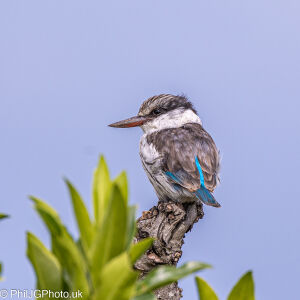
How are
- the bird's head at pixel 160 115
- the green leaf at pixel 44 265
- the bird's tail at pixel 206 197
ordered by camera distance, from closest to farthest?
the green leaf at pixel 44 265
the bird's tail at pixel 206 197
the bird's head at pixel 160 115

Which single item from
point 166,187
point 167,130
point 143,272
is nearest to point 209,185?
point 166,187

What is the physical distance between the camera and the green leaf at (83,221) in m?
1.12

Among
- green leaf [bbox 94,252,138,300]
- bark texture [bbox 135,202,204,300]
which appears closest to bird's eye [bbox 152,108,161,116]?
bark texture [bbox 135,202,204,300]

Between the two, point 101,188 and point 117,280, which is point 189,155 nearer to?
point 101,188

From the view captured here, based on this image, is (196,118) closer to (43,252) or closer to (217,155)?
(217,155)

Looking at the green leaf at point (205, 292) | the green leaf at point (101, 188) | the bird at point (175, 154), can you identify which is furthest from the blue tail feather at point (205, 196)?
the green leaf at point (101, 188)

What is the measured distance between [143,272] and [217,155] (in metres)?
2.03

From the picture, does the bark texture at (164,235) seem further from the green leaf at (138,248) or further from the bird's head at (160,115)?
the green leaf at (138,248)

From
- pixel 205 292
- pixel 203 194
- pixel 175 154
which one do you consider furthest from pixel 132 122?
pixel 205 292

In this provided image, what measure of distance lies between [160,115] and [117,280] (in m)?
5.08

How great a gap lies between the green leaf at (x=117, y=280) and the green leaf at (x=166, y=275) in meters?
0.06

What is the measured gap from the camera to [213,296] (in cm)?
133

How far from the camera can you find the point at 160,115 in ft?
19.9

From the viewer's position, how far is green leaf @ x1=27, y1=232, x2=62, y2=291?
3.67 feet
